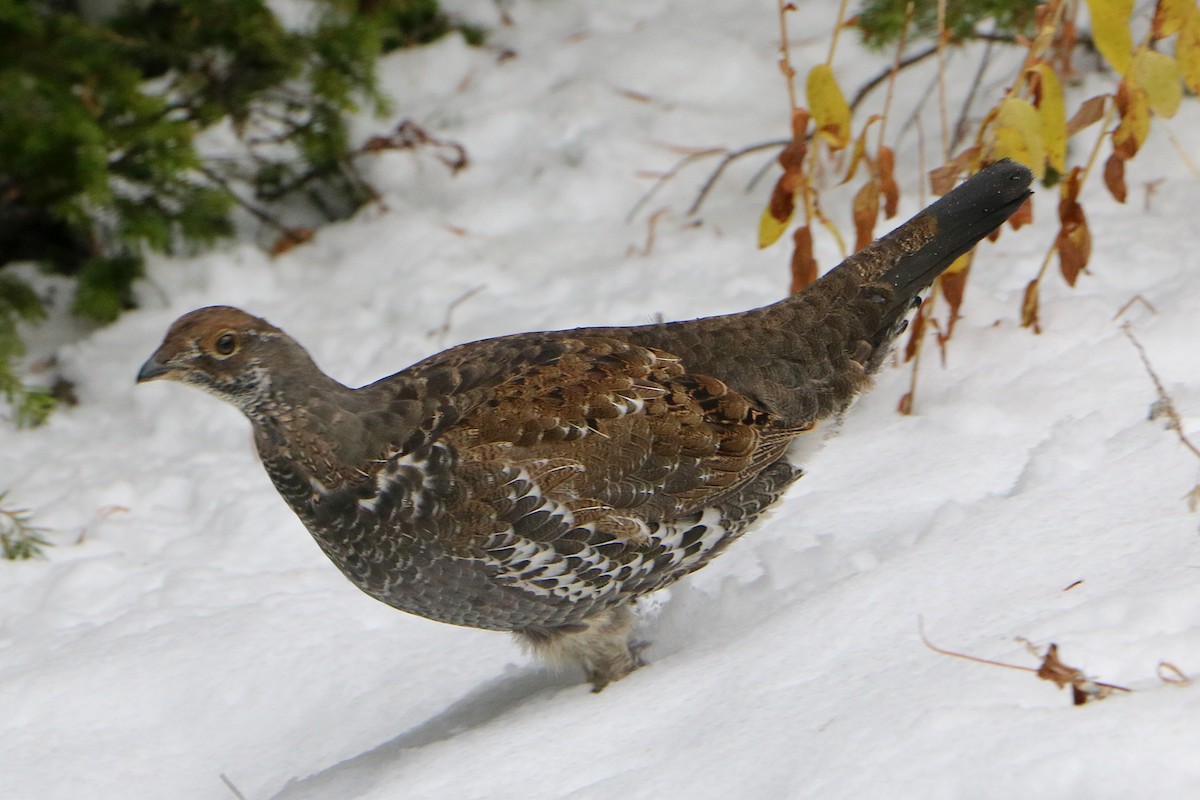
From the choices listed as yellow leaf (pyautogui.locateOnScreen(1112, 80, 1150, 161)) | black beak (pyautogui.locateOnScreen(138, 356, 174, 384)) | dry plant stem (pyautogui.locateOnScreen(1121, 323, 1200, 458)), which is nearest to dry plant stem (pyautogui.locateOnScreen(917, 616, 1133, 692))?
dry plant stem (pyautogui.locateOnScreen(1121, 323, 1200, 458))

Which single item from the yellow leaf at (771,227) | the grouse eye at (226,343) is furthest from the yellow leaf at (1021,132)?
the grouse eye at (226,343)

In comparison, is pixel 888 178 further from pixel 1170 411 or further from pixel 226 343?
pixel 226 343

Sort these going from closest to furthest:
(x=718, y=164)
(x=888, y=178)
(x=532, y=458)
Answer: (x=532, y=458) → (x=888, y=178) → (x=718, y=164)

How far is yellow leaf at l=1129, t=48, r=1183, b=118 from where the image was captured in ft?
11.3

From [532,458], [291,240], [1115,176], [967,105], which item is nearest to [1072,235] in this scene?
[1115,176]

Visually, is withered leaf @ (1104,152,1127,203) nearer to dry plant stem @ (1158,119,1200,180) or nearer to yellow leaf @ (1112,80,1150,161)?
yellow leaf @ (1112,80,1150,161)

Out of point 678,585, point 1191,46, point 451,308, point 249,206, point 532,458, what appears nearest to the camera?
point 532,458

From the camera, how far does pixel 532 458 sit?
3207mm

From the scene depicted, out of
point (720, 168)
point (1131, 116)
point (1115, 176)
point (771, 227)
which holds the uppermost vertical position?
point (720, 168)

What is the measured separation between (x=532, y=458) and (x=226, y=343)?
2.74 ft

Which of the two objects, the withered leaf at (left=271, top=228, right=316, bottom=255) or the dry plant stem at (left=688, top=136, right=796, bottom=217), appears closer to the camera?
the dry plant stem at (left=688, top=136, right=796, bottom=217)

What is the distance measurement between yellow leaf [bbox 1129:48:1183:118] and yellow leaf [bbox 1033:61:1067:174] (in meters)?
0.23

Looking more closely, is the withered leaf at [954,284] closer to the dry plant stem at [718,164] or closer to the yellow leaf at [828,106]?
the yellow leaf at [828,106]

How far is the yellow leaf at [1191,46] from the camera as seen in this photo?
342cm
